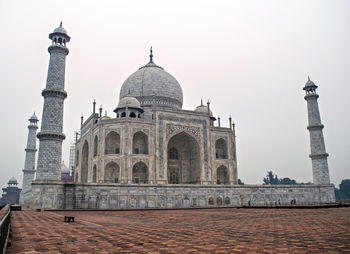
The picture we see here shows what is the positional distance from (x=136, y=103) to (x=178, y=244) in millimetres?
23158

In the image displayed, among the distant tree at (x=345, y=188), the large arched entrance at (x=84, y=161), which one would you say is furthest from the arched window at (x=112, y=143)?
the distant tree at (x=345, y=188)

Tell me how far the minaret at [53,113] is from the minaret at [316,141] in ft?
62.7

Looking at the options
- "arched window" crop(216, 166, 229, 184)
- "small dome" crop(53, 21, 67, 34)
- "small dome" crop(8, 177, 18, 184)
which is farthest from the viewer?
"small dome" crop(8, 177, 18, 184)

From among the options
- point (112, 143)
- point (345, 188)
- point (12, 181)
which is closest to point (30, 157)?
point (112, 143)

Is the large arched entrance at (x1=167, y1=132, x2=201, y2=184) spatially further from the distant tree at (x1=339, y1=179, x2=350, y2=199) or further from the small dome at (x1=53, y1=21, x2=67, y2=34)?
the distant tree at (x1=339, y1=179, x2=350, y2=199)

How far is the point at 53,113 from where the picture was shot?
16906mm

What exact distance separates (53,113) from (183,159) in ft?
42.5

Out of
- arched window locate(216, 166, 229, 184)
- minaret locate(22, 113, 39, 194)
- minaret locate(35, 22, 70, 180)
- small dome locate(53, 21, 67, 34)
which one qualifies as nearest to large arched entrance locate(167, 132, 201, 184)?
arched window locate(216, 166, 229, 184)

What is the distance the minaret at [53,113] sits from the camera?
1606cm

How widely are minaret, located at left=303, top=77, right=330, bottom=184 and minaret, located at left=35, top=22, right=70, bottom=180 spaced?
62.7ft

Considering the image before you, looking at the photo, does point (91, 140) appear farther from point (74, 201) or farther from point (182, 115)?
point (74, 201)

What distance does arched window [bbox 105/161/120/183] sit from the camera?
2364 centimetres

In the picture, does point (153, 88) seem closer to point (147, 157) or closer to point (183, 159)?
point (183, 159)

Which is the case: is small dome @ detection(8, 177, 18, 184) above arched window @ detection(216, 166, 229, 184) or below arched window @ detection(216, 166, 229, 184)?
above
